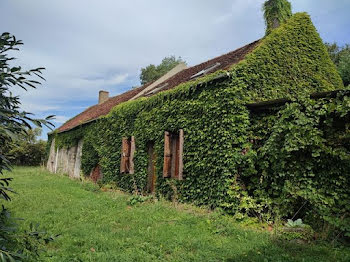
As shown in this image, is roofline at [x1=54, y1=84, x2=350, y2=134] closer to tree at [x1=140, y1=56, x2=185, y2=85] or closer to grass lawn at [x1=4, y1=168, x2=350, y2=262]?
grass lawn at [x1=4, y1=168, x2=350, y2=262]

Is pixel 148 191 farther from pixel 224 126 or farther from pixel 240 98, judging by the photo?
pixel 240 98

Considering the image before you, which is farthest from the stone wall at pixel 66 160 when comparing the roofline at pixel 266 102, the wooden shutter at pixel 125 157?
the roofline at pixel 266 102

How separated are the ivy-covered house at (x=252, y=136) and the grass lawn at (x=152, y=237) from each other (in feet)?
3.73

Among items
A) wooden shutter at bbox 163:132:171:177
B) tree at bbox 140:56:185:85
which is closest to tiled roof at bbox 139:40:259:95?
wooden shutter at bbox 163:132:171:177

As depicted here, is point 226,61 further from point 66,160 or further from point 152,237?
point 66,160

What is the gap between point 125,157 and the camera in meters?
11.0

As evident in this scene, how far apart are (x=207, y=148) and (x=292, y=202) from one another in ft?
8.46

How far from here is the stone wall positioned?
16250 millimetres

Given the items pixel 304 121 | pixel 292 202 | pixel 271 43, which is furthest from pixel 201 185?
pixel 271 43

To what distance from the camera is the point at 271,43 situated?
8.83 m

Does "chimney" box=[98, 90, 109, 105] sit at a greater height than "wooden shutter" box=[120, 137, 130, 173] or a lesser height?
greater

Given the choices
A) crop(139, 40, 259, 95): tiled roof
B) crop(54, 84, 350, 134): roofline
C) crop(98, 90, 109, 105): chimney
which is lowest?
crop(54, 84, 350, 134): roofline

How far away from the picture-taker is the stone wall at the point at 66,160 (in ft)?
53.3

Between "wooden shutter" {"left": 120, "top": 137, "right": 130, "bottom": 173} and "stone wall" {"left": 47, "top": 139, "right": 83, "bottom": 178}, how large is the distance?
594 centimetres
